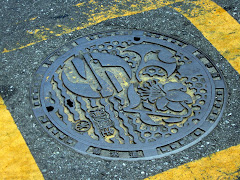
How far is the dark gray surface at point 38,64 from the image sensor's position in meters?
3.55

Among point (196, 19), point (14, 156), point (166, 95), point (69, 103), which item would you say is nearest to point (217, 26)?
point (196, 19)

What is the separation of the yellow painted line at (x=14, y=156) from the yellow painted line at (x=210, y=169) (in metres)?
1.04

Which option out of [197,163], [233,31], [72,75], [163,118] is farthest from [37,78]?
[233,31]

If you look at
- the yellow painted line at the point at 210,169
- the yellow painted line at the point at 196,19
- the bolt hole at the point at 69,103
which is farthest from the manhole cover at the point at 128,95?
the yellow painted line at the point at 196,19

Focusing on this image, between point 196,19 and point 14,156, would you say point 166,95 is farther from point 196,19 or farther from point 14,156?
point 14,156

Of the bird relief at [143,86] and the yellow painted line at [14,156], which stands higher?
the bird relief at [143,86]

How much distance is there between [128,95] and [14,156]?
1260 millimetres

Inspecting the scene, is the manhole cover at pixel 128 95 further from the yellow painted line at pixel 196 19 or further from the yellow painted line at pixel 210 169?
the yellow painted line at pixel 196 19

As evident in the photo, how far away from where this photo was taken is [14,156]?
367 cm

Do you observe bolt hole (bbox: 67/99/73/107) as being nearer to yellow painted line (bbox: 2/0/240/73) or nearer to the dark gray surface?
the dark gray surface

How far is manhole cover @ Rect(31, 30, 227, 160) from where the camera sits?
12.4 feet

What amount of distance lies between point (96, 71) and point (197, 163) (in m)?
1.55

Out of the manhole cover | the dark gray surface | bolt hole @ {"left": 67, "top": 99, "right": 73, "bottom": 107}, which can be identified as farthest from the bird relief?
the dark gray surface

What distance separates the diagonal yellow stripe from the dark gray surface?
8 centimetres
